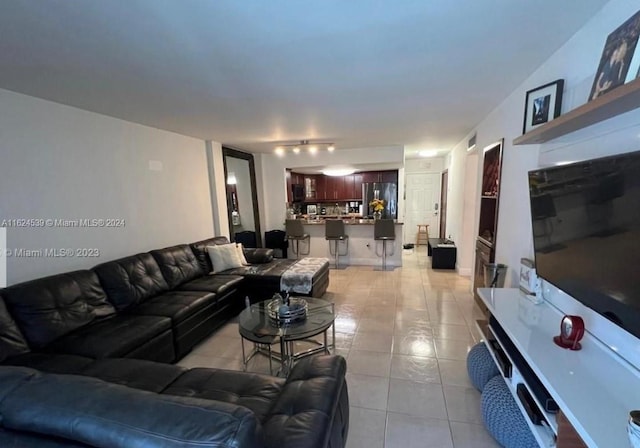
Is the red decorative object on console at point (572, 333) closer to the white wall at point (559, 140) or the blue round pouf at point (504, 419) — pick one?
the blue round pouf at point (504, 419)

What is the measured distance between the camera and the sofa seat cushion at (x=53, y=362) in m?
1.72

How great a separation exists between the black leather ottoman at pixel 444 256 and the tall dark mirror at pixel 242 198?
3612 millimetres

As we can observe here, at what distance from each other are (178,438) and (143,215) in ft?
10.7

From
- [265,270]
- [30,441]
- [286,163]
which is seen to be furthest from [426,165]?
[30,441]

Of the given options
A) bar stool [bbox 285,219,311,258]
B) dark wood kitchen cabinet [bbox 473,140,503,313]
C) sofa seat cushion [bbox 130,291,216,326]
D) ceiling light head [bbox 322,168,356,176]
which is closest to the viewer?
sofa seat cushion [bbox 130,291,216,326]

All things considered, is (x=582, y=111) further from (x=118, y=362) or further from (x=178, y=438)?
(x=118, y=362)

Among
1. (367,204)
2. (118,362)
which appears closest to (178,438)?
(118,362)

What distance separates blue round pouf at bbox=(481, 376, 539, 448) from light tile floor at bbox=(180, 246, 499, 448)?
5.3 inches

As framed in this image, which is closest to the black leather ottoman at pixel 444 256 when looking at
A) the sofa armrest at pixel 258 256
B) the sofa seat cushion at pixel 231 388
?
the sofa armrest at pixel 258 256

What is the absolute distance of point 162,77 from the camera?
2014mm

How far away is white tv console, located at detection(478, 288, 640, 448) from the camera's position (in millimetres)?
938

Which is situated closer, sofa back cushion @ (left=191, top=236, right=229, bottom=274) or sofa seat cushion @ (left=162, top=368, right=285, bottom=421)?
sofa seat cushion @ (left=162, top=368, right=285, bottom=421)

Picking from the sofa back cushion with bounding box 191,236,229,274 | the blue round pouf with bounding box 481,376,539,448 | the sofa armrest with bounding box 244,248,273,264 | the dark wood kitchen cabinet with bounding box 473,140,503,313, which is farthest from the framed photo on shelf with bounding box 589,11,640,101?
the sofa back cushion with bounding box 191,236,229,274

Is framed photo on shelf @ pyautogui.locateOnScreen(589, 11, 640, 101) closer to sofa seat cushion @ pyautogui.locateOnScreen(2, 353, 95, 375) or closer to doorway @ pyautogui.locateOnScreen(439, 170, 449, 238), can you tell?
sofa seat cushion @ pyautogui.locateOnScreen(2, 353, 95, 375)
